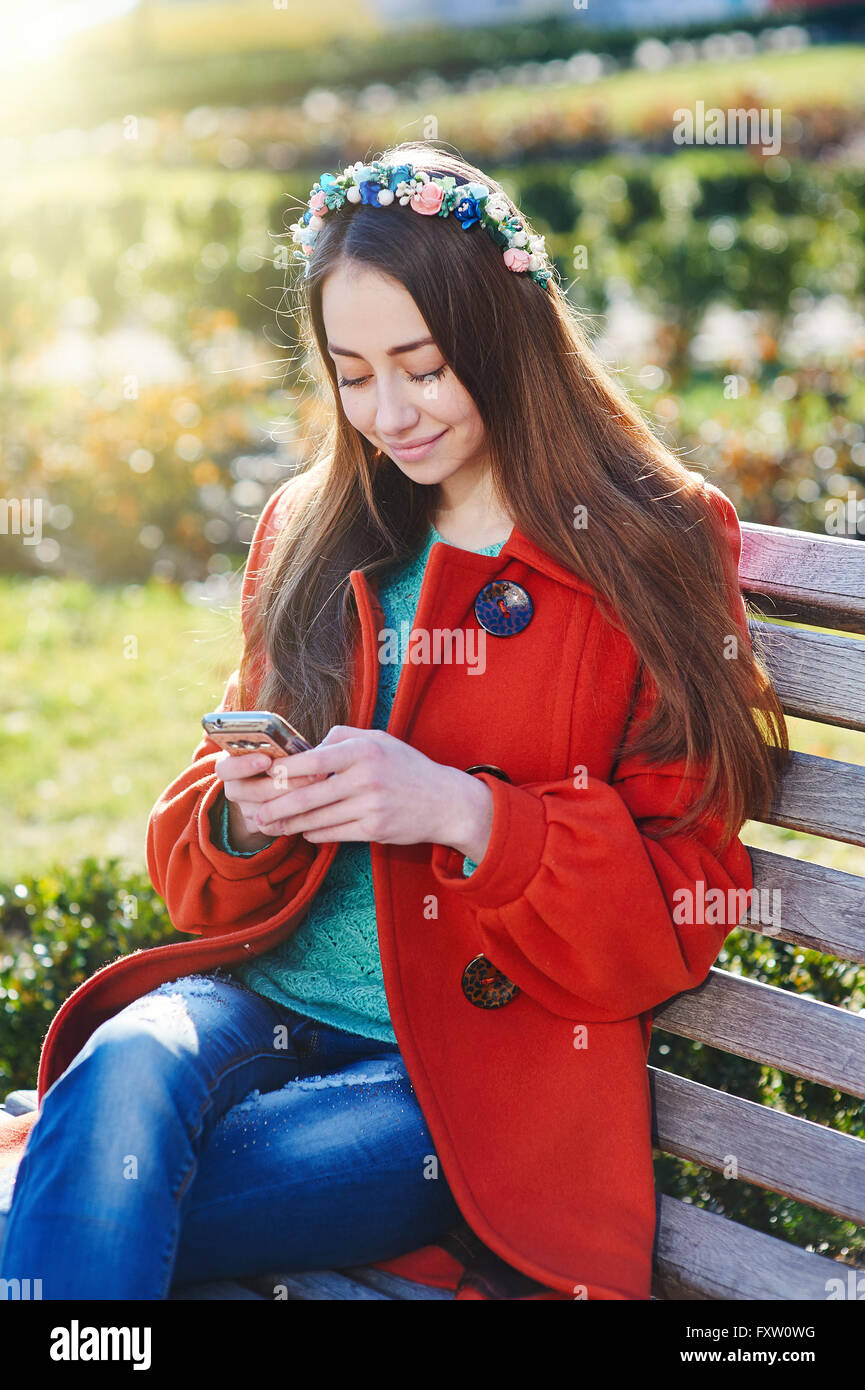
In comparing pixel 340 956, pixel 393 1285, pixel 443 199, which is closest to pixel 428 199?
pixel 443 199

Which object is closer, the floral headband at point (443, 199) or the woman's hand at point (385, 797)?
the woman's hand at point (385, 797)

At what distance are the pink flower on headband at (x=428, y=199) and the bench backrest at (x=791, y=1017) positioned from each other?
680 millimetres

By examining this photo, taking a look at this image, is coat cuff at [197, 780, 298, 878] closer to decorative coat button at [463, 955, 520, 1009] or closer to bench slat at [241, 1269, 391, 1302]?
decorative coat button at [463, 955, 520, 1009]

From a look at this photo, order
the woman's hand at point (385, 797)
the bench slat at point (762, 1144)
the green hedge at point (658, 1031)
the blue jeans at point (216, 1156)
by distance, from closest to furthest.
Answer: the blue jeans at point (216, 1156), the woman's hand at point (385, 797), the bench slat at point (762, 1144), the green hedge at point (658, 1031)

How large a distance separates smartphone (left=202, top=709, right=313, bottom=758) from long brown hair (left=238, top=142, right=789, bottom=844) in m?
0.29

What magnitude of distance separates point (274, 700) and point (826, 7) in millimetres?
30047

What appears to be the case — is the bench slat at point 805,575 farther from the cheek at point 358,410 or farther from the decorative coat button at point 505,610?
the cheek at point 358,410

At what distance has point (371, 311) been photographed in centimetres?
192

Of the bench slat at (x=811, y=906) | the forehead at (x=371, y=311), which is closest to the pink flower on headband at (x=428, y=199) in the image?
the forehead at (x=371, y=311)

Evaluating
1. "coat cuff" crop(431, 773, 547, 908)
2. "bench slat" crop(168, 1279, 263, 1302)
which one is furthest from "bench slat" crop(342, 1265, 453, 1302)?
"coat cuff" crop(431, 773, 547, 908)

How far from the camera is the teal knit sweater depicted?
6.71 ft

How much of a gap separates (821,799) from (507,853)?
51 centimetres

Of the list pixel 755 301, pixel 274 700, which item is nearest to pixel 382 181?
pixel 274 700

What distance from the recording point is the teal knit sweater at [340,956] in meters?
2.04
